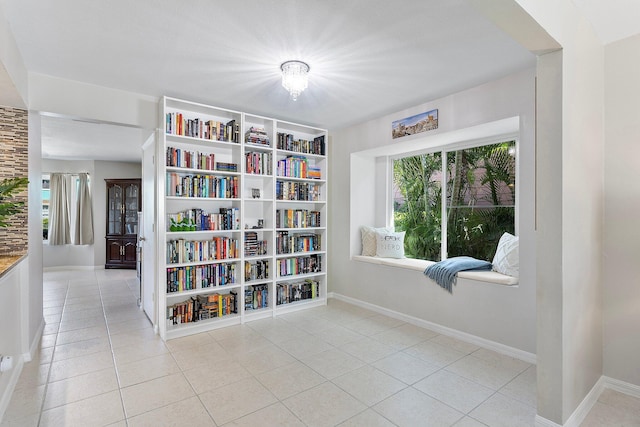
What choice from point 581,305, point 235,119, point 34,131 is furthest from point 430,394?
point 34,131

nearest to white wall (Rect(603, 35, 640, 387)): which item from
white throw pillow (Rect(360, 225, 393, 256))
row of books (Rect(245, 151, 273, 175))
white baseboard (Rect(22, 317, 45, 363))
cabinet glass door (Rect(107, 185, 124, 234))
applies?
white throw pillow (Rect(360, 225, 393, 256))

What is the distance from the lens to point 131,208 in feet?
24.6

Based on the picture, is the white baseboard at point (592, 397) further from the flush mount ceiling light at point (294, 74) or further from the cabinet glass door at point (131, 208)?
the cabinet glass door at point (131, 208)

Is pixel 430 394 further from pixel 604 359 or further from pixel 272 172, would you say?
pixel 272 172

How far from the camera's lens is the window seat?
294 centimetres

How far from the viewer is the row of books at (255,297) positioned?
3.92 m

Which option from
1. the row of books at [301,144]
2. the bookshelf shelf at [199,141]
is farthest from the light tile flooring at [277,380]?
the row of books at [301,144]

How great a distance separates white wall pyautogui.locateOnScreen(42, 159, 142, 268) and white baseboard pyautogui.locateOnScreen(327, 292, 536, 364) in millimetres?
6221

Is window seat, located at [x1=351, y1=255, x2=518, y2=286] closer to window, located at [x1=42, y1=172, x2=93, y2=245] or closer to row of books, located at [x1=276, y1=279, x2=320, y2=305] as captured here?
row of books, located at [x1=276, y1=279, x2=320, y2=305]

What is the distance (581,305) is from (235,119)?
142 inches

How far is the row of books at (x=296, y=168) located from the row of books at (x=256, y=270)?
1143mm

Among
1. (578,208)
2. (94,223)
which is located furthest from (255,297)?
(94,223)

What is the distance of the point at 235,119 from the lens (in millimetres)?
3840

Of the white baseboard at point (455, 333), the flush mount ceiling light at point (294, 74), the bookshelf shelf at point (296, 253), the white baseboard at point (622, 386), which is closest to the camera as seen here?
the white baseboard at point (622, 386)
